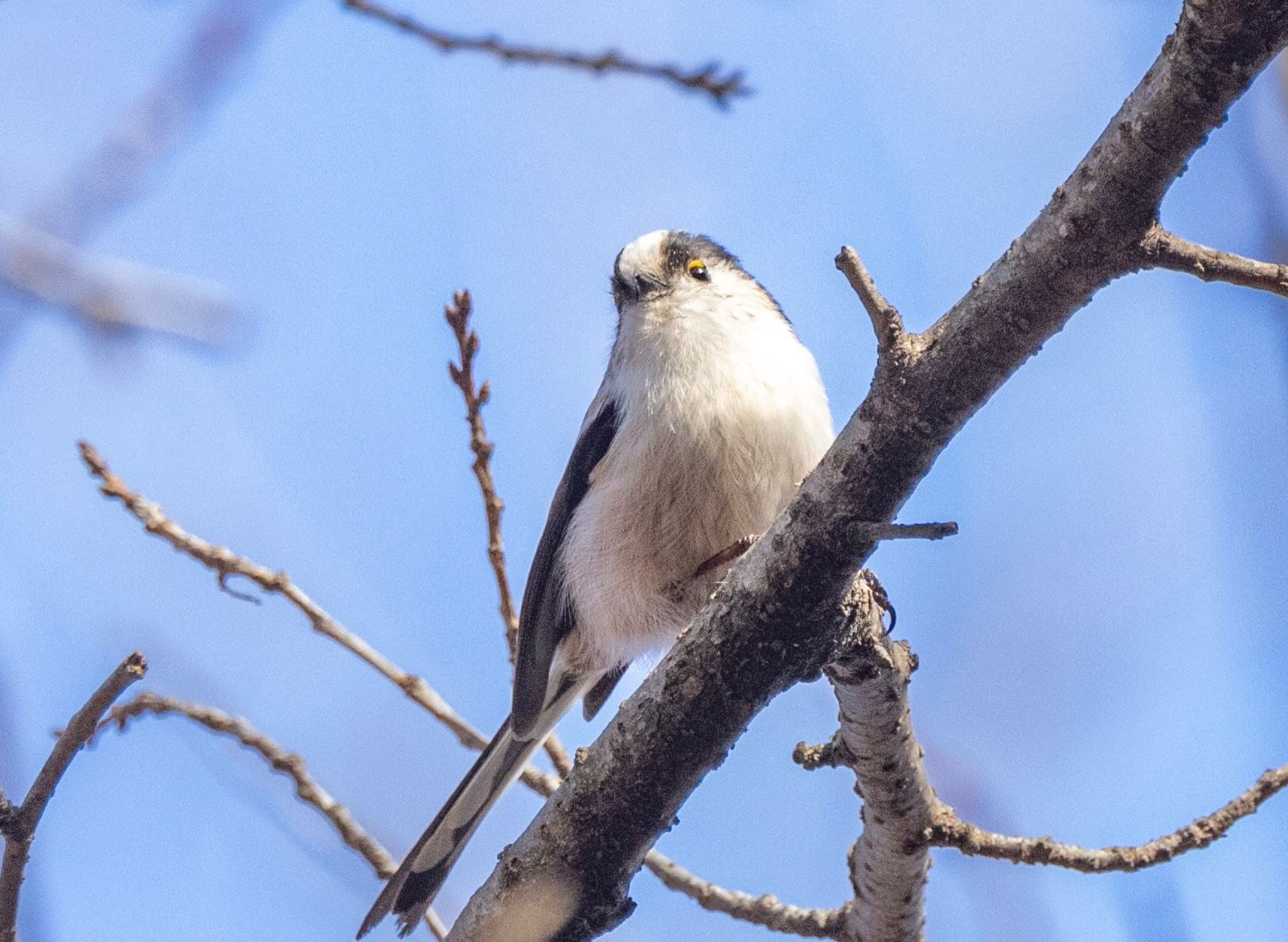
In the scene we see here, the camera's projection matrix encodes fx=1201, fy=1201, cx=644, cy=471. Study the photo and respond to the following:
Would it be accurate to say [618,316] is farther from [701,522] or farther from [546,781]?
[546,781]

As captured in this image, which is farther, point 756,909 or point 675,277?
point 675,277

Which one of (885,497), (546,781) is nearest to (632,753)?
(885,497)

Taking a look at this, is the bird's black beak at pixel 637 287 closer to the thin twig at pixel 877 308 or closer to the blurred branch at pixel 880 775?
the blurred branch at pixel 880 775

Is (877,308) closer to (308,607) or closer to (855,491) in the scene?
(855,491)

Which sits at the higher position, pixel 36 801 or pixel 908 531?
pixel 908 531

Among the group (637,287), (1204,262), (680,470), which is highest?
(637,287)

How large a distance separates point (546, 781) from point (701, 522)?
73cm

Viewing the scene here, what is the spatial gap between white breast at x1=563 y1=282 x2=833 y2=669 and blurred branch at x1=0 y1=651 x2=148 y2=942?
1.41 metres

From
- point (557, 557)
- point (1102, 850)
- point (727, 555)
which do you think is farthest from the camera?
point (557, 557)

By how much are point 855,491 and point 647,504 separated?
103 centimetres

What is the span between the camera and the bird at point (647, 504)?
2684 millimetres

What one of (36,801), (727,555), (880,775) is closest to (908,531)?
(880,775)

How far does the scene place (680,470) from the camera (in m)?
2.73

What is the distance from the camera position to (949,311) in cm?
171
